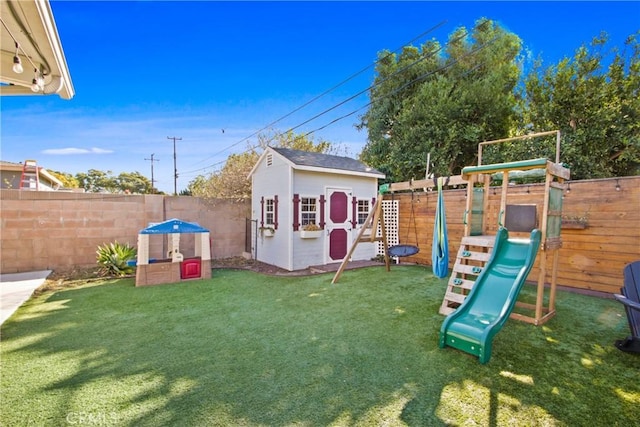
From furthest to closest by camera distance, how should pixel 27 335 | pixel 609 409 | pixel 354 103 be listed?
pixel 354 103, pixel 27 335, pixel 609 409

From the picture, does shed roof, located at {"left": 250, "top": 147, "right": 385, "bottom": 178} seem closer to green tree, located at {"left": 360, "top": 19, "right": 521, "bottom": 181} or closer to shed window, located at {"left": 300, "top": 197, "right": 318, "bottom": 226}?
shed window, located at {"left": 300, "top": 197, "right": 318, "bottom": 226}

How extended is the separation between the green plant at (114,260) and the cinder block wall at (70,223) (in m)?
0.56

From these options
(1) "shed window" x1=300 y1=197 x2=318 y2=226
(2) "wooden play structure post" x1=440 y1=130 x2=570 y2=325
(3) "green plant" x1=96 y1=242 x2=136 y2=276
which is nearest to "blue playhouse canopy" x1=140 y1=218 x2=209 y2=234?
(3) "green plant" x1=96 y1=242 x2=136 y2=276

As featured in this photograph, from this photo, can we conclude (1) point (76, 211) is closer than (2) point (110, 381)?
No

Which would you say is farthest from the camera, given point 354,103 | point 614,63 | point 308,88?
point 308,88

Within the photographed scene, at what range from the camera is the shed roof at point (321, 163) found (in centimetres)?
692

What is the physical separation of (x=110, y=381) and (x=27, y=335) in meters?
1.86

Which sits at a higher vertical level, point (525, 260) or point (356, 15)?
point (356, 15)

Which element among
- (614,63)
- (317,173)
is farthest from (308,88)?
(614,63)

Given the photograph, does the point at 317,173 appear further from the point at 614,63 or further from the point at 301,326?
the point at 614,63

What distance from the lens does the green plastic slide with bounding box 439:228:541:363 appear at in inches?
110

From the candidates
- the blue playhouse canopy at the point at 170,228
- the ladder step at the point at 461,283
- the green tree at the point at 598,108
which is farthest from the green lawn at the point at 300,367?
the green tree at the point at 598,108

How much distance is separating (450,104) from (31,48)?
10.1 metres

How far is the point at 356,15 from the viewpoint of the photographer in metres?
6.63
